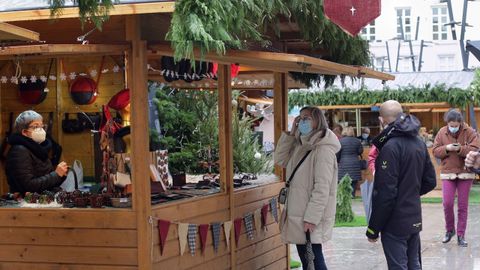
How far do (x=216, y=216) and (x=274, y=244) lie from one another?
1508mm

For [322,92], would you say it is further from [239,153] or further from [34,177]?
[34,177]

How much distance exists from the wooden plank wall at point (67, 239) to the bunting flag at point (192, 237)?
0.70m

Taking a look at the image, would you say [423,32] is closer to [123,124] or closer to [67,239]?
[123,124]

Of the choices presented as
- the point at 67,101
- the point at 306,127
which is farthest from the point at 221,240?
the point at 67,101

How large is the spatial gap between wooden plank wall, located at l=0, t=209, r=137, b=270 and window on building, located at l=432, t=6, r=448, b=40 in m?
42.8

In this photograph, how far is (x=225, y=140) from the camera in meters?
7.02

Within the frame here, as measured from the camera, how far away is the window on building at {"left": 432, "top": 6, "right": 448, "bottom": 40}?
4634cm


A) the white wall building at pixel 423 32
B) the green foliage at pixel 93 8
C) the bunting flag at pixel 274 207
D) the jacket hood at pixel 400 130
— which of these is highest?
the white wall building at pixel 423 32

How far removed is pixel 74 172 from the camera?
6.98 meters

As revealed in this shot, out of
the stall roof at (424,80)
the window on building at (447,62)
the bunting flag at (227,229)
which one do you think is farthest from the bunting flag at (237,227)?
the window on building at (447,62)

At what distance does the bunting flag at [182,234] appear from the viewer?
6.14 meters

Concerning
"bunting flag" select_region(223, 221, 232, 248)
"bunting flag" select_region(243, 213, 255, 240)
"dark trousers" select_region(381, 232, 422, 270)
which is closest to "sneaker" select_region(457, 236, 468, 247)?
"bunting flag" select_region(243, 213, 255, 240)

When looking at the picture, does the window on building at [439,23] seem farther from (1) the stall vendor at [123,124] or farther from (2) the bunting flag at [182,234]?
(2) the bunting flag at [182,234]

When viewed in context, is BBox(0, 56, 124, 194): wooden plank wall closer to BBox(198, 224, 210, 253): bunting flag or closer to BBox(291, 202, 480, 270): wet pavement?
BBox(198, 224, 210, 253): bunting flag
